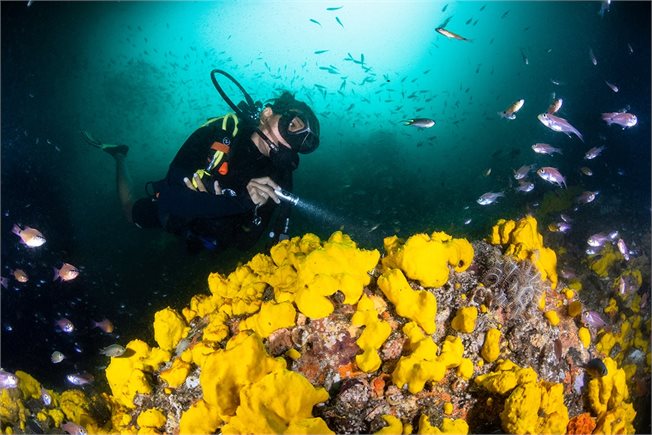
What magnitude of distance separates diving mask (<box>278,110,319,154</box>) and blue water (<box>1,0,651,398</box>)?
2.98 ft

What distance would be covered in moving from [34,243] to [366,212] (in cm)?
1746

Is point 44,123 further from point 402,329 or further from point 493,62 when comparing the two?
point 493,62

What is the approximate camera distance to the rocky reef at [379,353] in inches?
86.4

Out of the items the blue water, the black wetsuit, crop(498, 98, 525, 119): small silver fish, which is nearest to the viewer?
the black wetsuit

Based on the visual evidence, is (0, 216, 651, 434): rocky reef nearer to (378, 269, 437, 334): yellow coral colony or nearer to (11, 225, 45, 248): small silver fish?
(378, 269, 437, 334): yellow coral colony

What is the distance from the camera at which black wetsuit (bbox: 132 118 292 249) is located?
15.9 feet

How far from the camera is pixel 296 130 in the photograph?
17.2ft

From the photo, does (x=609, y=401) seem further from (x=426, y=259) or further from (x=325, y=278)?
(x=325, y=278)

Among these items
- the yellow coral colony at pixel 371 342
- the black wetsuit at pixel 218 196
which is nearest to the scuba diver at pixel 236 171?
the black wetsuit at pixel 218 196

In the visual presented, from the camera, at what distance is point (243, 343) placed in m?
2.13

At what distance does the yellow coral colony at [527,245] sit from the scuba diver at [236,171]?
258cm

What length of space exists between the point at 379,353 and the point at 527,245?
6.98ft

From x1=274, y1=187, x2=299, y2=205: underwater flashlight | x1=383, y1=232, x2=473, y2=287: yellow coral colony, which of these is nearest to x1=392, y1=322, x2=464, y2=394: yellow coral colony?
x1=383, y1=232, x2=473, y2=287: yellow coral colony

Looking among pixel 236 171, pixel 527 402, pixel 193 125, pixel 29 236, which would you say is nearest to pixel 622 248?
pixel 527 402
